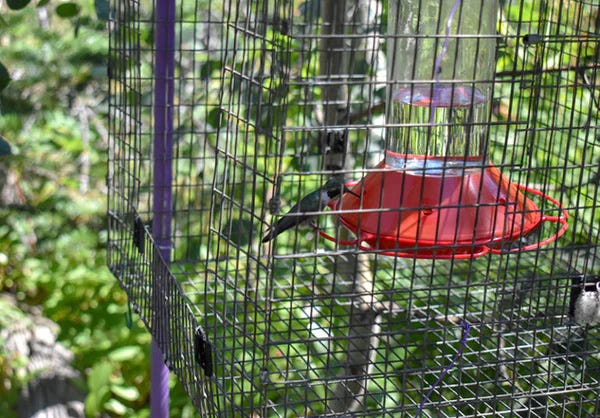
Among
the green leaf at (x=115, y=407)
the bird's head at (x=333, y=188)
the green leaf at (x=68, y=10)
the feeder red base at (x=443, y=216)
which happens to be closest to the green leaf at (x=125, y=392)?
the green leaf at (x=115, y=407)

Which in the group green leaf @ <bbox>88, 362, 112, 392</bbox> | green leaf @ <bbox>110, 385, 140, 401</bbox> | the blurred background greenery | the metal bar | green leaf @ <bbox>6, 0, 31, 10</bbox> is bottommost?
green leaf @ <bbox>110, 385, 140, 401</bbox>

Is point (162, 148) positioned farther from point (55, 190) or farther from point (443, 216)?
point (55, 190)

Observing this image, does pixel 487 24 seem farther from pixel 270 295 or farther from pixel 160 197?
pixel 160 197

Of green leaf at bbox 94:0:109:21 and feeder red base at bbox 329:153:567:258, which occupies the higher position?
green leaf at bbox 94:0:109:21

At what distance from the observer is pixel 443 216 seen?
4.26 feet

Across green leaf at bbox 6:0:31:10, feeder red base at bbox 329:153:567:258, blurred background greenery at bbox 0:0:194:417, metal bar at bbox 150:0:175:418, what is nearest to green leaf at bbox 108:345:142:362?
blurred background greenery at bbox 0:0:194:417

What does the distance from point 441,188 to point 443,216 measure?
0.22ft

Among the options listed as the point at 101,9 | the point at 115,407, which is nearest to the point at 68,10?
the point at 101,9

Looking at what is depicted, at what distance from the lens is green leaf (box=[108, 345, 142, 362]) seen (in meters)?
2.94

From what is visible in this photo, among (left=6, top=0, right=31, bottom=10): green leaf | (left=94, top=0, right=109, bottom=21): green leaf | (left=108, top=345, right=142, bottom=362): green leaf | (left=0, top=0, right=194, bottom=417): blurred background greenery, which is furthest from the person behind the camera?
(left=0, top=0, right=194, bottom=417): blurred background greenery

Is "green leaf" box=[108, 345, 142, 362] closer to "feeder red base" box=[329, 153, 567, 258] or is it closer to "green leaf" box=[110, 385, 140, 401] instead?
"green leaf" box=[110, 385, 140, 401]

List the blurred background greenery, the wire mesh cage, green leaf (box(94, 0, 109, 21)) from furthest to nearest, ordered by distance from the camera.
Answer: the blurred background greenery, green leaf (box(94, 0, 109, 21)), the wire mesh cage

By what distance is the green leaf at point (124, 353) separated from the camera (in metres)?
2.94

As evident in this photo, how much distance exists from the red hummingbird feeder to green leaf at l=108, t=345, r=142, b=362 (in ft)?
5.62
